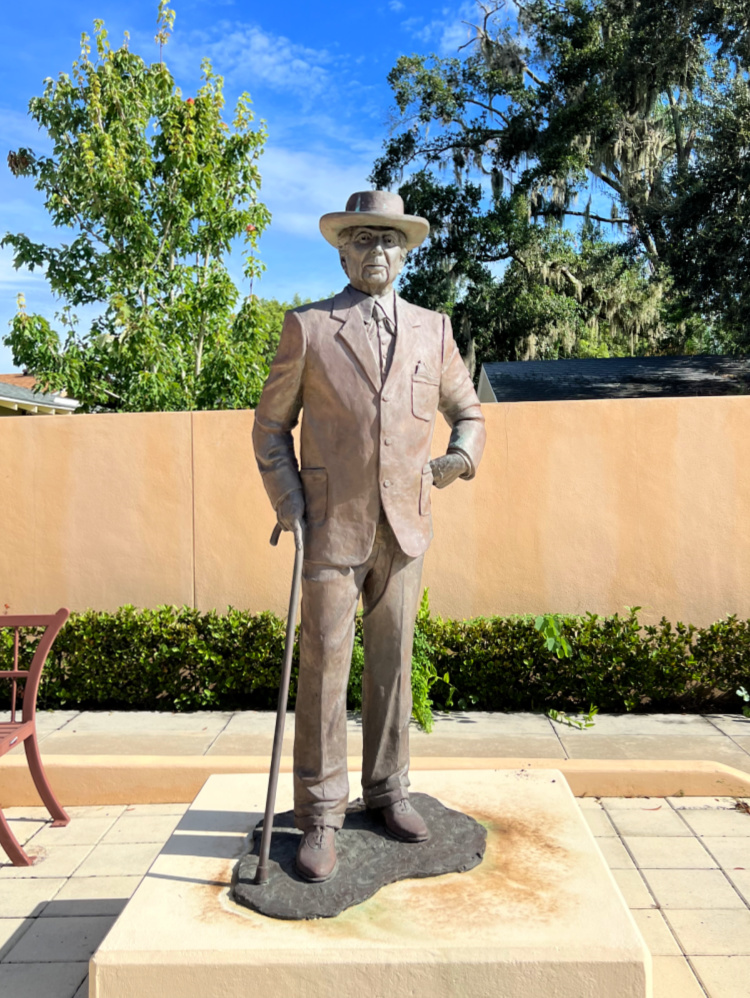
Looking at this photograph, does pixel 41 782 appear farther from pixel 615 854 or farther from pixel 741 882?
pixel 741 882

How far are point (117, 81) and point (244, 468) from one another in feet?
18.9

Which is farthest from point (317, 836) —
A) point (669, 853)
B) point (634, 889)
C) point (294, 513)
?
point (669, 853)

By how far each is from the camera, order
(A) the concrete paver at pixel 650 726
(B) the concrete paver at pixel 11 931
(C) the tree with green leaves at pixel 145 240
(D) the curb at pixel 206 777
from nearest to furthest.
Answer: (B) the concrete paver at pixel 11 931 → (D) the curb at pixel 206 777 → (A) the concrete paver at pixel 650 726 → (C) the tree with green leaves at pixel 145 240

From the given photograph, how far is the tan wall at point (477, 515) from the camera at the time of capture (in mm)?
6875

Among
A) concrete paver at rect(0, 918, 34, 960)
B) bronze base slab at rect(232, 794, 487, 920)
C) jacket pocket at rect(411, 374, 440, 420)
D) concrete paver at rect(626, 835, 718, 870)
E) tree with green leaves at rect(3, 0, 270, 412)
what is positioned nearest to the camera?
bronze base slab at rect(232, 794, 487, 920)

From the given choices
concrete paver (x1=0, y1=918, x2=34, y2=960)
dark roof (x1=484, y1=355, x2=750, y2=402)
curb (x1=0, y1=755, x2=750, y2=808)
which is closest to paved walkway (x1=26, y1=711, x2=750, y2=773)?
curb (x1=0, y1=755, x2=750, y2=808)

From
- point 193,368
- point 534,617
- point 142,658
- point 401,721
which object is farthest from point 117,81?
point 401,721

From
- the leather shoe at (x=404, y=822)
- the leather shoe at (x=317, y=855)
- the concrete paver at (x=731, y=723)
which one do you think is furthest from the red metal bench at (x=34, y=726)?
the concrete paver at (x=731, y=723)

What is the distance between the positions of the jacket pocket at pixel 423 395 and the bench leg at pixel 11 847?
2627 millimetres

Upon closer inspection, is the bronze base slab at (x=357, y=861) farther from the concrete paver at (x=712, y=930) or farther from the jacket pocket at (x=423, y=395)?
the jacket pocket at (x=423, y=395)

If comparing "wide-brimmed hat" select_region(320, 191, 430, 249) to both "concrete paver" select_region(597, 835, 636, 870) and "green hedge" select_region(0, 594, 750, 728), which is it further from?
"green hedge" select_region(0, 594, 750, 728)

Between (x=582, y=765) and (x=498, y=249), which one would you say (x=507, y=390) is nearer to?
(x=498, y=249)

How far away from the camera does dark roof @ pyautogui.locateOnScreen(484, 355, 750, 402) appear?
1271 centimetres

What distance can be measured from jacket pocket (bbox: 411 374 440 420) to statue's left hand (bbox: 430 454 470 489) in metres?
0.17
